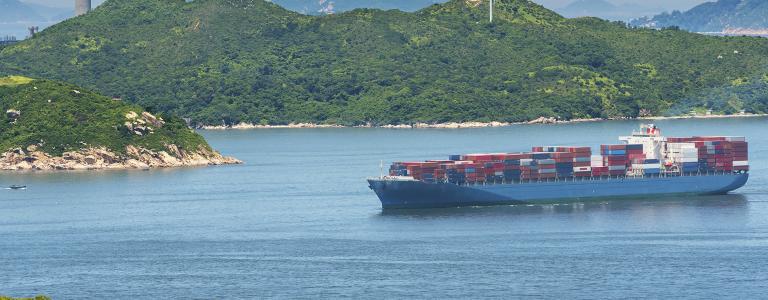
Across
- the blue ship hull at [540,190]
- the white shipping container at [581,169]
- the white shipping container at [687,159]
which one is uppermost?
the white shipping container at [687,159]

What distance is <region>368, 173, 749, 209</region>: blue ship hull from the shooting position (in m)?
120

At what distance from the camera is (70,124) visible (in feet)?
571

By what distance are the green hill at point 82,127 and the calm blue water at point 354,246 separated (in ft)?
85.1

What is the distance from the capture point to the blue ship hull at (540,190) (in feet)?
394

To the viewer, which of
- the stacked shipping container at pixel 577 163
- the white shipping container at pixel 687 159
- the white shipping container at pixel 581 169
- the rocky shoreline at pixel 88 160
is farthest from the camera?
the rocky shoreline at pixel 88 160

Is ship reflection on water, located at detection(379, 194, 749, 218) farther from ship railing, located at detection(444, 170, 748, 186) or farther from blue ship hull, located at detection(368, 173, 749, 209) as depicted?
ship railing, located at detection(444, 170, 748, 186)

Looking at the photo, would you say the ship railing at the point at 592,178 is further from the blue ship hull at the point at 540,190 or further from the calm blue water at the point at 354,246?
the calm blue water at the point at 354,246

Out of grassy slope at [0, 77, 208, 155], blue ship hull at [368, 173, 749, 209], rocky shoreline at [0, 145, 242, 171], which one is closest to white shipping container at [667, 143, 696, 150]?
blue ship hull at [368, 173, 749, 209]

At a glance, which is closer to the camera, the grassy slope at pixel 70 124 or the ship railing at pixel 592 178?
the ship railing at pixel 592 178

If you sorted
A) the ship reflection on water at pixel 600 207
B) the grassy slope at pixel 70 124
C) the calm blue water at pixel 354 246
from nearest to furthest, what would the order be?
the calm blue water at pixel 354 246
the ship reflection on water at pixel 600 207
the grassy slope at pixel 70 124

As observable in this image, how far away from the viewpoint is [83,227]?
11494 centimetres

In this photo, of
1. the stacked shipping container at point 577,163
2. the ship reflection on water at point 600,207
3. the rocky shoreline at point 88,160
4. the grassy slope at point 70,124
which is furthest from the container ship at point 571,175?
the grassy slope at point 70,124

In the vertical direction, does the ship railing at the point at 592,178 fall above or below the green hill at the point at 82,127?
below

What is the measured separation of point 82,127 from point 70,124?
1.65 m
